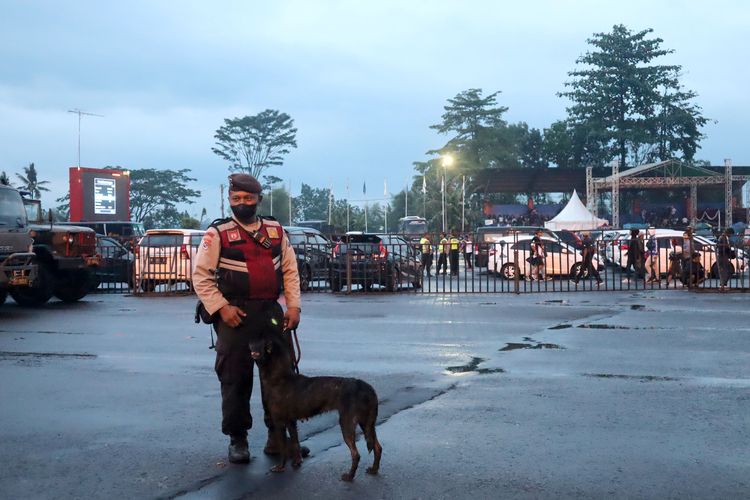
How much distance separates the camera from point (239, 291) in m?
5.84

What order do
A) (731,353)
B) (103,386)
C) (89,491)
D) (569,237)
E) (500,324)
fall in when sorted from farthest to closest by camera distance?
(569,237) → (500,324) → (731,353) → (103,386) → (89,491)

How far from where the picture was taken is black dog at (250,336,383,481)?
215 inches

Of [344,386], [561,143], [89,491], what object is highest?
[561,143]

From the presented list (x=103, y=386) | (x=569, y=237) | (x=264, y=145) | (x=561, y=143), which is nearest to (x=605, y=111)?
(x=561, y=143)

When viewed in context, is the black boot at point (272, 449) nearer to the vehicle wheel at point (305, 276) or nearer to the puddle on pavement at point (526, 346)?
the puddle on pavement at point (526, 346)

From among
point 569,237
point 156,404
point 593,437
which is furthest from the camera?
point 569,237

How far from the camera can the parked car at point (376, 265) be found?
2200 cm

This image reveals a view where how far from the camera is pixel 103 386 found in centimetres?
871

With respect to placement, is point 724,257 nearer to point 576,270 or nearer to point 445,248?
point 576,270

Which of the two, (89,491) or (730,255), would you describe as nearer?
(89,491)

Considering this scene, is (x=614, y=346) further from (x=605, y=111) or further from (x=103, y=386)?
(x=605, y=111)

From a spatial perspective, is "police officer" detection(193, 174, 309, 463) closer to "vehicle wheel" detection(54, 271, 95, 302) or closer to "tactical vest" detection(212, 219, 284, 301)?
"tactical vest" detection(212, 219, 284, 301)

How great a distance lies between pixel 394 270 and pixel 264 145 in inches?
2332

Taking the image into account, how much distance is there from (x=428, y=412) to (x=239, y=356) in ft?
6.76
